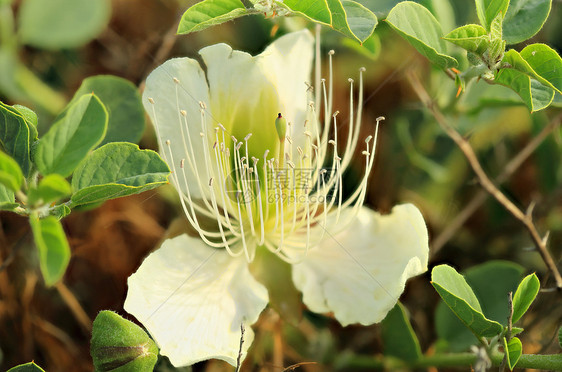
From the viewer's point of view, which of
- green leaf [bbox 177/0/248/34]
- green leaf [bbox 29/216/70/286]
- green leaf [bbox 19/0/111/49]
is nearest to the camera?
green leaf [bbox 29/216/70/286]

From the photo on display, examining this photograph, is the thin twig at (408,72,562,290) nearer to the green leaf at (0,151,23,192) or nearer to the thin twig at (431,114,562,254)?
the thin twig at (431,114,562,254)

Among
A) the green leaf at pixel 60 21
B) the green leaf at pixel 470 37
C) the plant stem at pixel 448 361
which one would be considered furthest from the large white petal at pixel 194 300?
the green leaf at pixel 60 21

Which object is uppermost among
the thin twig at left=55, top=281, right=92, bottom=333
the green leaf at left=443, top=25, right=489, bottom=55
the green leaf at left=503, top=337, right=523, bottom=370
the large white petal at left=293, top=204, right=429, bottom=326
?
the green leaf at left=443, top=25, right=489, bottom=55

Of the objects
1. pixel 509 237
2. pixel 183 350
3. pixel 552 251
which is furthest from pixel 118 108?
pixel 552 251

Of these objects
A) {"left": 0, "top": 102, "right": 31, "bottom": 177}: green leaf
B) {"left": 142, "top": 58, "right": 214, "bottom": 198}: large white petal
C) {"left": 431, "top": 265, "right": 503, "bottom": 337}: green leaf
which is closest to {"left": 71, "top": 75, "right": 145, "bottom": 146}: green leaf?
{"left": 142, "top": 58, "right": 214, "bottom": 198}: large white petal

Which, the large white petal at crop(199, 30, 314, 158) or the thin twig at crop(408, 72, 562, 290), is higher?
the large white petal at crop(199, 30, 314, 158)

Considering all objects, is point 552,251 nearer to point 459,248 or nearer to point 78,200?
point 459,248

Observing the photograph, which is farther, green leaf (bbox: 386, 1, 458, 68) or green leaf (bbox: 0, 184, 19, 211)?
green leaf (bbox: 386, 1, 458, 68)
